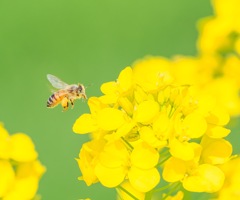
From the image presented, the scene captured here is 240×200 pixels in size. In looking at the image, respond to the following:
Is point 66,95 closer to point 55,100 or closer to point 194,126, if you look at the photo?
point 55,100

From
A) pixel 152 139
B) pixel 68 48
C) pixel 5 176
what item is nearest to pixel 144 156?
pixel 152 139

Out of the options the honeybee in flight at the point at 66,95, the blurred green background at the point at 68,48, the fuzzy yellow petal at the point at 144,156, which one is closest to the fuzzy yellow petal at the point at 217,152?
the fuzzy yellow petal at the point at 144,156

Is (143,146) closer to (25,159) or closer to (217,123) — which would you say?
(217,123)

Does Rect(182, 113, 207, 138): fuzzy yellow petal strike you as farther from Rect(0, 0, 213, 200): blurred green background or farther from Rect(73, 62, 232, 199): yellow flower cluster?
Rect(0, 0, 213, 200): blurred green background

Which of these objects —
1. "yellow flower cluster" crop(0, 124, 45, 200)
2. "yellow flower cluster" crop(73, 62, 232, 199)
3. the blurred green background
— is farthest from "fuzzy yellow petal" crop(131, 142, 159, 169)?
the blurred green background

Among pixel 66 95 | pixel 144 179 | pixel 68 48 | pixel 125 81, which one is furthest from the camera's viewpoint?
pixel 68 48

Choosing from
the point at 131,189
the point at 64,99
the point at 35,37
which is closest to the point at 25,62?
the point at 35,37
